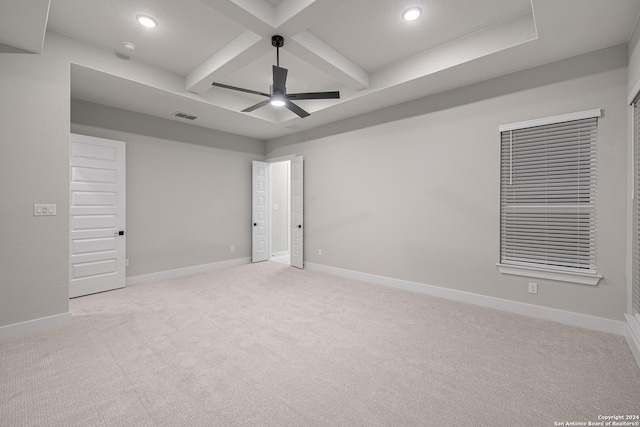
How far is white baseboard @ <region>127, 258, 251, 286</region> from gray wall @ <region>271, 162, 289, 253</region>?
1383 mm

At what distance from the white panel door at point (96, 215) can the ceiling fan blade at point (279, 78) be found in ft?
9.95

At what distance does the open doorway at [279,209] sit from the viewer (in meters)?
7.46

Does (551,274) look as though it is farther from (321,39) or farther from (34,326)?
(34,326)

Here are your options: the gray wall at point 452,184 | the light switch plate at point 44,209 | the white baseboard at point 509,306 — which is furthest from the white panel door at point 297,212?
the light switch plate at point 44,209

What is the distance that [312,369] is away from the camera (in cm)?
225

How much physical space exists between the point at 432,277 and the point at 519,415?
7.84 ft

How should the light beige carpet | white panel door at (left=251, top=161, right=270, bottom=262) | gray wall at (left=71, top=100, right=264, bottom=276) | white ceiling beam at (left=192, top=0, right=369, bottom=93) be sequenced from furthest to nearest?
white panel door at (left=251, top=161, right=270, bottom=262) → gray wall at (left=71, top=100, right=264, bottom=276) → white ceiling beam at (left=192, top=0, right=369, bottom=93) → the light beige carpet

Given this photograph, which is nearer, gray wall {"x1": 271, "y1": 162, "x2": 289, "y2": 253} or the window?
the window

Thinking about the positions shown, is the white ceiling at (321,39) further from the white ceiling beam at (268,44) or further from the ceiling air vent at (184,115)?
the ceiling air vent at (184,115)

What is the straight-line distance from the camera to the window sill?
2951 mm

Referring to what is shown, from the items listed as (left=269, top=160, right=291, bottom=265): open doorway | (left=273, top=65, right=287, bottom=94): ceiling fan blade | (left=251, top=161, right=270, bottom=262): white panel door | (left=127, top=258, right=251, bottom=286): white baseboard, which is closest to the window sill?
(left=273, top=65, right=287, bottom=94): ceiling fan blade

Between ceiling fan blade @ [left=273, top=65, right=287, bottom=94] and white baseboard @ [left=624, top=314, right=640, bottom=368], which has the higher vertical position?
ceiling fan blade @ [left=273, top=65, right=287, bottom=94]

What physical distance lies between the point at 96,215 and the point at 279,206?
4.07m

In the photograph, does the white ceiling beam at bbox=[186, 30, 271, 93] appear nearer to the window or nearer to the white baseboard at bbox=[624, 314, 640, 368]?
the window
